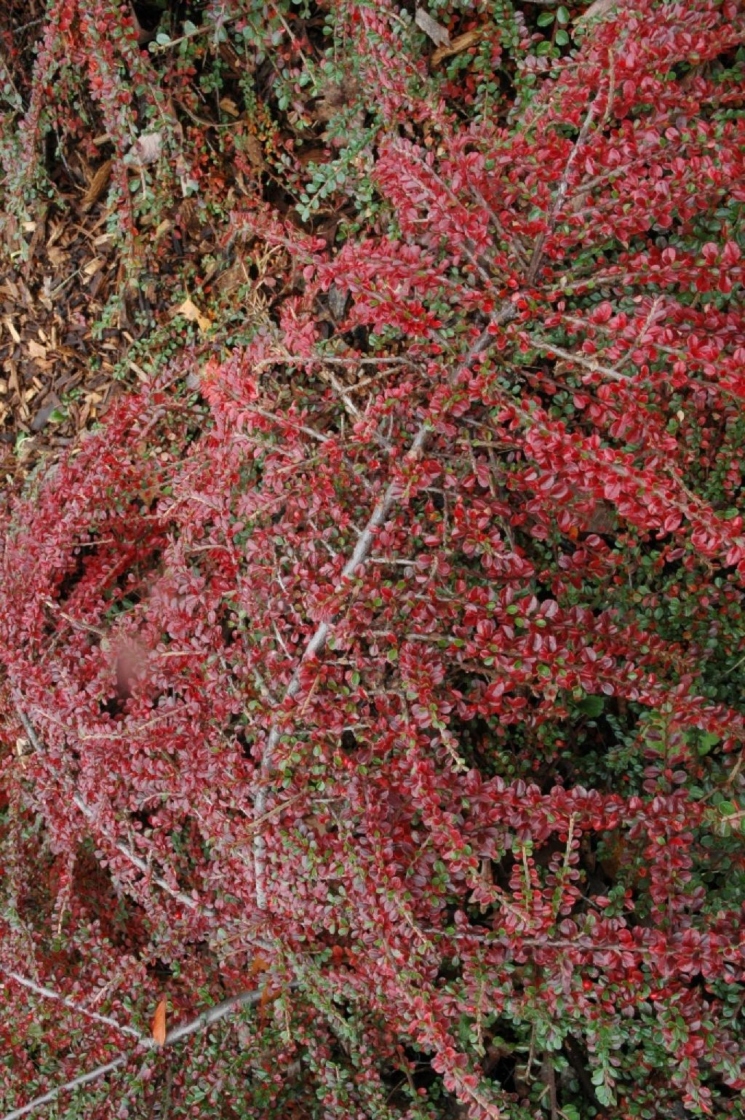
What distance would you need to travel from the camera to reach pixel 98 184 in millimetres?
3484

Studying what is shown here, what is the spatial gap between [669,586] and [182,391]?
1720 mm

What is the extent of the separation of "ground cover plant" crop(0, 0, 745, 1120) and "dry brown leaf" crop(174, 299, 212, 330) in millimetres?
235

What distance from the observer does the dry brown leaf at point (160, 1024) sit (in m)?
2.31

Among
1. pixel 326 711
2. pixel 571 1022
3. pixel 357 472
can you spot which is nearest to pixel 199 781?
pixel 326 711

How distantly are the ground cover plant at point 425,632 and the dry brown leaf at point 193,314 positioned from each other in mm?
235

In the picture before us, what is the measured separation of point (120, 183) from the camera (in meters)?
2.97

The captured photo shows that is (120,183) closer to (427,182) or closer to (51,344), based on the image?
(51,344)

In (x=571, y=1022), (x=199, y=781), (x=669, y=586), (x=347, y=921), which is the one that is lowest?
(x=571, y=1022)

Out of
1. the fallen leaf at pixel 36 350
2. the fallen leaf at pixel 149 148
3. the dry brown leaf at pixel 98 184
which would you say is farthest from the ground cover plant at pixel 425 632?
the fallen leaf at pixel 36 350

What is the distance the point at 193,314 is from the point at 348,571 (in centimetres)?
158

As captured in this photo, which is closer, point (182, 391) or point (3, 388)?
point (182, 391)

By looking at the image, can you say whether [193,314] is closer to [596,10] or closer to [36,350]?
[36,350]

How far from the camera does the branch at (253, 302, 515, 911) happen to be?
6.41 ft

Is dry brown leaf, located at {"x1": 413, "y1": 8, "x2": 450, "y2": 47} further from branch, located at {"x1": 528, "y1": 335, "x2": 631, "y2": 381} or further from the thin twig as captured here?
the thin twig
